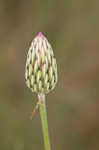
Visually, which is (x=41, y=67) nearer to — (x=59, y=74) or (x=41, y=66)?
(x=41, y=66)

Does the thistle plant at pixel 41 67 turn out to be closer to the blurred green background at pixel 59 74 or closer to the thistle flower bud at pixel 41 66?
the thistle flower bud at pixel 41 66

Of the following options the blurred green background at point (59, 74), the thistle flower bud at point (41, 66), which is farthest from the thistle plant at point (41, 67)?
the blurred green background at point (59, 74)

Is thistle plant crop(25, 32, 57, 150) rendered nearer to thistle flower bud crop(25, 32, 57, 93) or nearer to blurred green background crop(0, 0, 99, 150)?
thistle flower bud crop(25, 32, 57, 93)

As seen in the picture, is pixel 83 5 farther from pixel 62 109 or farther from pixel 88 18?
pixel 62 109

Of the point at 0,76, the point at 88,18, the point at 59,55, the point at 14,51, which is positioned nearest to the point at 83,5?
the point at 88,18

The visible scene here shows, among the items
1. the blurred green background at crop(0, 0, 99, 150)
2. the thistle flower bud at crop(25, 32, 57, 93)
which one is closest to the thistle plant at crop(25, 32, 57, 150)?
the thistle flower bud at crop(25, 32, 57, 93)

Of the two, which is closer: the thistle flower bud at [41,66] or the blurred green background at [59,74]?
the thistle flower bud at [41,66]
